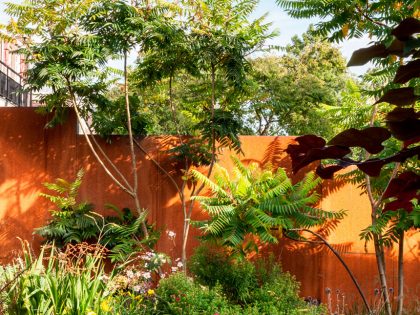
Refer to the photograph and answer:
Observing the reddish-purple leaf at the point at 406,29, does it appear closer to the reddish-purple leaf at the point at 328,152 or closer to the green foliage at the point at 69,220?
the reddish-purple leaf at the point at 328,152

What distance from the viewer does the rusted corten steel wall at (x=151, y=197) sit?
630cm

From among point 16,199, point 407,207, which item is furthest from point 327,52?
point 407,207

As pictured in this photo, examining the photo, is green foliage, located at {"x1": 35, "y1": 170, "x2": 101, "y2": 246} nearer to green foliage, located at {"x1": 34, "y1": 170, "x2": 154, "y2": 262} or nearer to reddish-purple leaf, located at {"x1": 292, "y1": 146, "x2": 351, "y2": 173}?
green foliage, located at {"x1": 34, "y1": 170, "x2": 154, "y2": 262}

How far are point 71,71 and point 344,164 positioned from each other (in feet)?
16.3

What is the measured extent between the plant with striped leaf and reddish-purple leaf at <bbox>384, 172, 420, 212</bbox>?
4.11 meters

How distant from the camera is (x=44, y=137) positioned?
648 centimetres

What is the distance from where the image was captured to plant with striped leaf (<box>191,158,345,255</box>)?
17.4 feet

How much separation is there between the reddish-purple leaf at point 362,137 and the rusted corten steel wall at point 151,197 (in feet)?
18.1

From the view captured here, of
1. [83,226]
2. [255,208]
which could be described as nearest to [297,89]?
[255,208]

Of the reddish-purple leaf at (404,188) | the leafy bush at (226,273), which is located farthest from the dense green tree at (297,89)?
the reddish-purple leaf at (404,188)

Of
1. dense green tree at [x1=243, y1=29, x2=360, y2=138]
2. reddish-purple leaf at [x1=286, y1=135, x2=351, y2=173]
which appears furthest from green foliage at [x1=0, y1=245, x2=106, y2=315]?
reddish-purple leaf at [x1=286, y1=135, x2=351, y2=173]

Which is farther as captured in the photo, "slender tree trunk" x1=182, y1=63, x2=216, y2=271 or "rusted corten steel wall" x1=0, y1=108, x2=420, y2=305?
"rusted corten steel wall" x1=0, y1=108, x2=420, y2=305

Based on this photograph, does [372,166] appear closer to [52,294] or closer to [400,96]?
[400,96]

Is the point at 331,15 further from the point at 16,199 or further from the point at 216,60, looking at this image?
the point at 16,199
